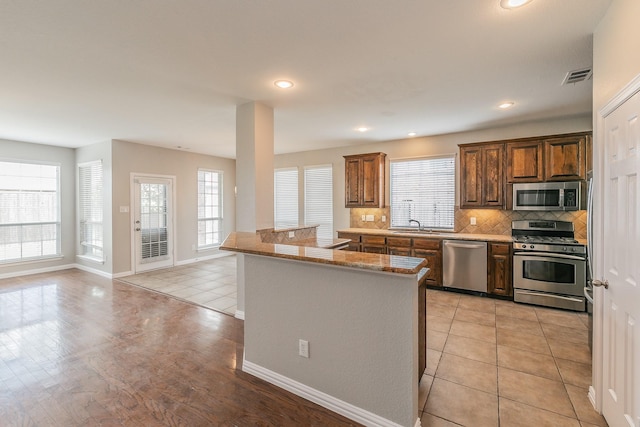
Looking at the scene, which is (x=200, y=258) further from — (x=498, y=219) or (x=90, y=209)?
(x=498, y=219)

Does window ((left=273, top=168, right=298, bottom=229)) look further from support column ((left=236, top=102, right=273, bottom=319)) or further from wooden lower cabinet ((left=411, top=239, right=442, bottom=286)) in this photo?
support column ((left=236, top=102, right=273, bottom=319))

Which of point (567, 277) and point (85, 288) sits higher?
point (567, 277)

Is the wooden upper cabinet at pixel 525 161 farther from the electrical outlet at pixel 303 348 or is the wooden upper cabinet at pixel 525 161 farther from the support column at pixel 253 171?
the electrical outlet at pixel 303 348

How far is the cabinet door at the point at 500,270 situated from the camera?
4.30 m

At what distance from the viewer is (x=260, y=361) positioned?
2479 millimetres

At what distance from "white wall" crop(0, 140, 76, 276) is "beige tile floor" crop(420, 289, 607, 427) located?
7.60 meters

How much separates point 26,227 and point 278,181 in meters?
5.18

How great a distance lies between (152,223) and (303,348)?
5.62 meters

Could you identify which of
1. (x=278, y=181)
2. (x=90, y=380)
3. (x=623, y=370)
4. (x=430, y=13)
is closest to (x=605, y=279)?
(x=623, y=370)

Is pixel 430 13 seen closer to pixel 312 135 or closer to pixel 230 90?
pixel 230 90

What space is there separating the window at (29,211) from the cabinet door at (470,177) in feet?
26.9

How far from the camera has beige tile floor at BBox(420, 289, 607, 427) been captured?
2.03m

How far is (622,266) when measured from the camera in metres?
1.72

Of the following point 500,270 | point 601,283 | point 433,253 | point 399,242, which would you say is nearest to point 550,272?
point 500,270
